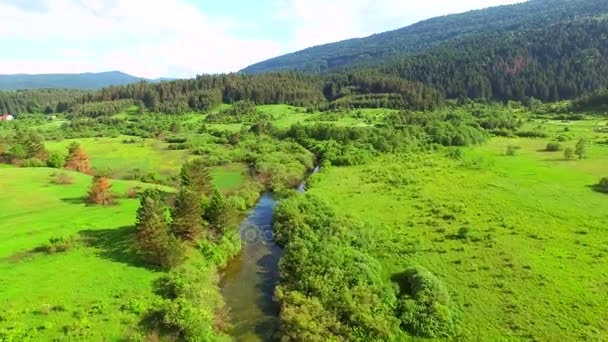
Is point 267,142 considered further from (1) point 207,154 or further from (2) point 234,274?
(2) point 234,274

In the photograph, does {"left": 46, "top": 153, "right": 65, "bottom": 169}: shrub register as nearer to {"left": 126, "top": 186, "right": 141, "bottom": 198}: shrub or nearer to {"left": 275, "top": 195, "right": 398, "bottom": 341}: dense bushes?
{"left": 126, "top": 186, "right": 141, "bottom": 198}: shrub

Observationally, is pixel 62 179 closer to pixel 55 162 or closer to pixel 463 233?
pixel 55 162

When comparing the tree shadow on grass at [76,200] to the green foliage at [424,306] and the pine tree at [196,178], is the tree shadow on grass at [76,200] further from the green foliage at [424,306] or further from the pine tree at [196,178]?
the green foliage at [424,306]

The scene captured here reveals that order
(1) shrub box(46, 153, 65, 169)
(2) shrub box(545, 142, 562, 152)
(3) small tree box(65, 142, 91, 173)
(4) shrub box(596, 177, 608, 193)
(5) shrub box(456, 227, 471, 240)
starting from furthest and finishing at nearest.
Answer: (2) shrub box(545, 142, 562, 152) → (3) small tree box(65, 142, 91, 173) → (1) shrub box(46, 153, 65, 169) → (4) shrub box(596, 177, 608, 193) → (5) shrub box(456, 227, 471, 240)

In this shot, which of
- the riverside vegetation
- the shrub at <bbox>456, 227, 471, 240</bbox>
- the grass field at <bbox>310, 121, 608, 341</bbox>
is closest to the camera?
the riverside vegetation

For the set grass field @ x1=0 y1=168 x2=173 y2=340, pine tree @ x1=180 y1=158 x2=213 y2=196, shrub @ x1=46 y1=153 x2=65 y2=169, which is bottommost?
grass field @ x1=0 y1=168 x2=173 y2=340

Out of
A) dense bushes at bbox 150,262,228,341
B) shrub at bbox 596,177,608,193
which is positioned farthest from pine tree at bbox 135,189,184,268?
shrub at bbox 596,177,608,193
